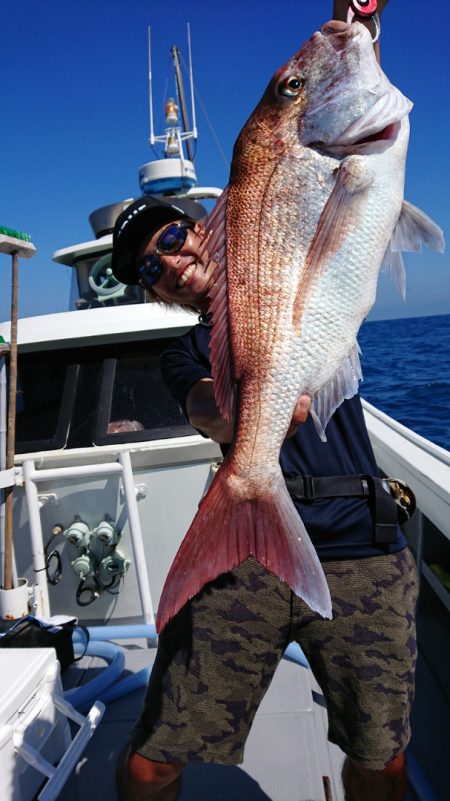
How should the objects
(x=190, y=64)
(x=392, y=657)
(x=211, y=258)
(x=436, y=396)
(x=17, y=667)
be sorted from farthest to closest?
(x=436, y=396) → (x=190, y=64) → (x=17, y=667) → (x=392, y=657) → (x=211, y=258)

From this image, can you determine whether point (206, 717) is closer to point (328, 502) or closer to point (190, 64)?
point (328, 502)

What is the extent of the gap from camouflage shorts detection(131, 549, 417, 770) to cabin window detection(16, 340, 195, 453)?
8.86 feet

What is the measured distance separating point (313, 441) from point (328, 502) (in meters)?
0.19

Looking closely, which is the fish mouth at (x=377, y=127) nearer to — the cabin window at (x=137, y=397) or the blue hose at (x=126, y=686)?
the blue hose at (x=126, y=686)

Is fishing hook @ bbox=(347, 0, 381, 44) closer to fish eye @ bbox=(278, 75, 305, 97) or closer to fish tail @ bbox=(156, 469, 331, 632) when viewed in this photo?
fish eye @ bbox=(278, 75, 305, 97)

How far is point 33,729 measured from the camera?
80.4 inches

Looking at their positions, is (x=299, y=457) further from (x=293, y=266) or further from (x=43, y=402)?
(x=43, y=402)

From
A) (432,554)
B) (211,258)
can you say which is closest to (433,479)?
(432,554)

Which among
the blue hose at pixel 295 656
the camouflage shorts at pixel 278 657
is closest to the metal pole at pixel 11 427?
the blue hose at pixel 295 656

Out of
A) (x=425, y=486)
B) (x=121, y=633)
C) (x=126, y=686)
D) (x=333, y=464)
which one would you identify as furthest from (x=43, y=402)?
(x=333, y=464)

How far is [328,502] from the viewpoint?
5.37ft

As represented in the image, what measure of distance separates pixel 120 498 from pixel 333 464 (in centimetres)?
269

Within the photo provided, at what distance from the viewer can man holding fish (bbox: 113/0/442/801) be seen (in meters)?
1.34

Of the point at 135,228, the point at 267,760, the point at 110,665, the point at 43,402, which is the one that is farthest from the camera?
the point at 43,402
